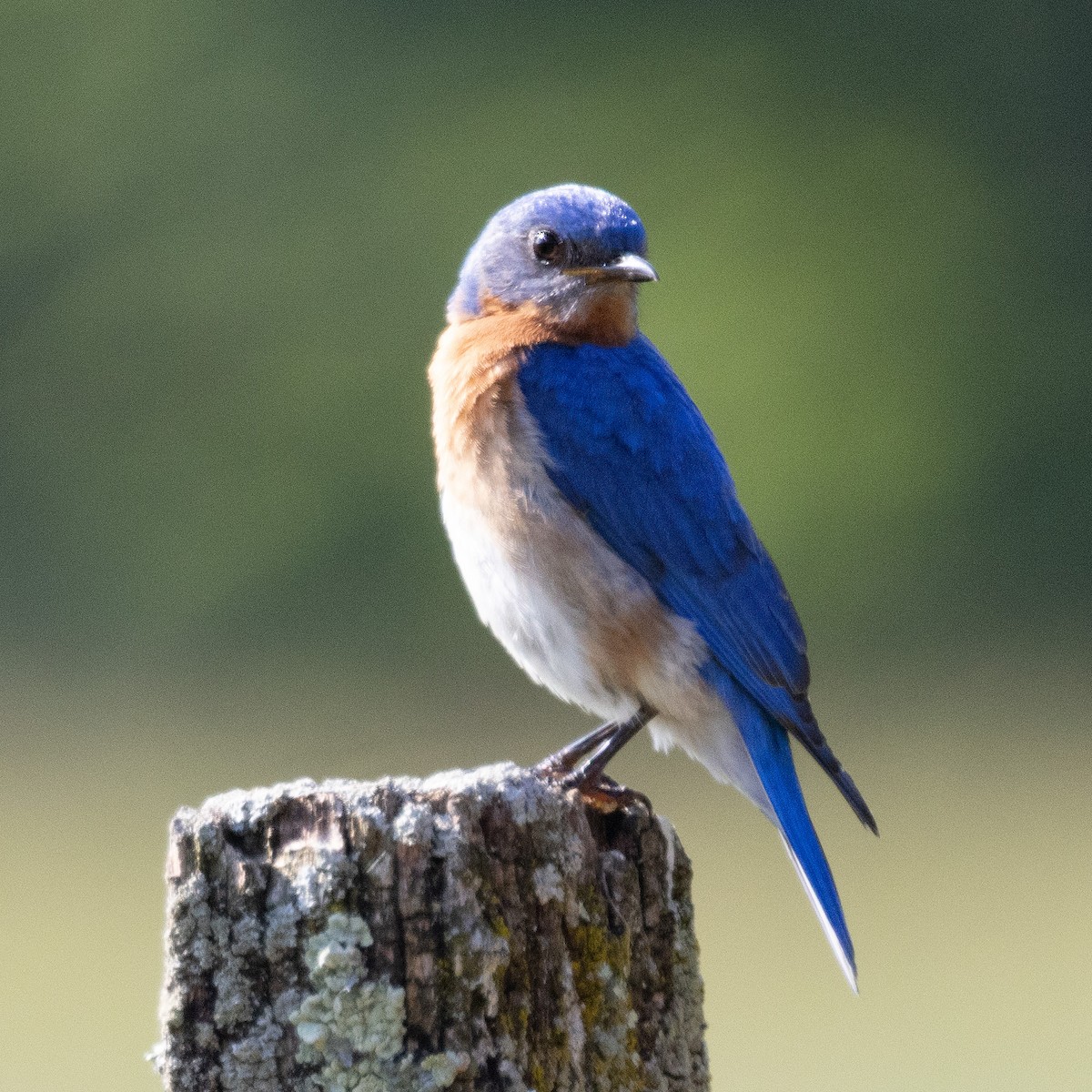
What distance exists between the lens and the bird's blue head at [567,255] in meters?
5.00

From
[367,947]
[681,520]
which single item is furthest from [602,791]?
[367,947]

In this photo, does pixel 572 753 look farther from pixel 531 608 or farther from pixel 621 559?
pixel 621 559

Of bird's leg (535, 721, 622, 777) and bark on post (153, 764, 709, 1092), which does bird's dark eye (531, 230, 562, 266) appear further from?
bark on post (153, 764, 709, 1092)

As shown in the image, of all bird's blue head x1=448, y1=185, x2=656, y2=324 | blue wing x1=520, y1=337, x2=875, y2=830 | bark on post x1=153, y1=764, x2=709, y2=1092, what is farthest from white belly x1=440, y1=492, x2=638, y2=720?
bark on post x1=153, y1=764, x2=709, y2=1092

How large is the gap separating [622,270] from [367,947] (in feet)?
7.86

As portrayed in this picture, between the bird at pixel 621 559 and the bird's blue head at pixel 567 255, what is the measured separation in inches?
2.3

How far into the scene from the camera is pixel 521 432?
15.5 feet

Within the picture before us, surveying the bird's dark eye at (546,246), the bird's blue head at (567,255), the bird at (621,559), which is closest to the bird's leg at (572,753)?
the bird at (621,559)

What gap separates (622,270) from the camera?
4.91m

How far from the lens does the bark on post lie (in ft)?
9.71

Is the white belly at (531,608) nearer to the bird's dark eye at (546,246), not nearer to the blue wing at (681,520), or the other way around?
the blue wing at (681,520)

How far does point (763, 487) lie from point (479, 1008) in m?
11.2

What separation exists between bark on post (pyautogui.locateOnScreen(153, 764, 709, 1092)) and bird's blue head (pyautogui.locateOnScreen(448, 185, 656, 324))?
211 cm

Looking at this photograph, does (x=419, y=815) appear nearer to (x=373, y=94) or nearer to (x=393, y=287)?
(x=393, y=287)
